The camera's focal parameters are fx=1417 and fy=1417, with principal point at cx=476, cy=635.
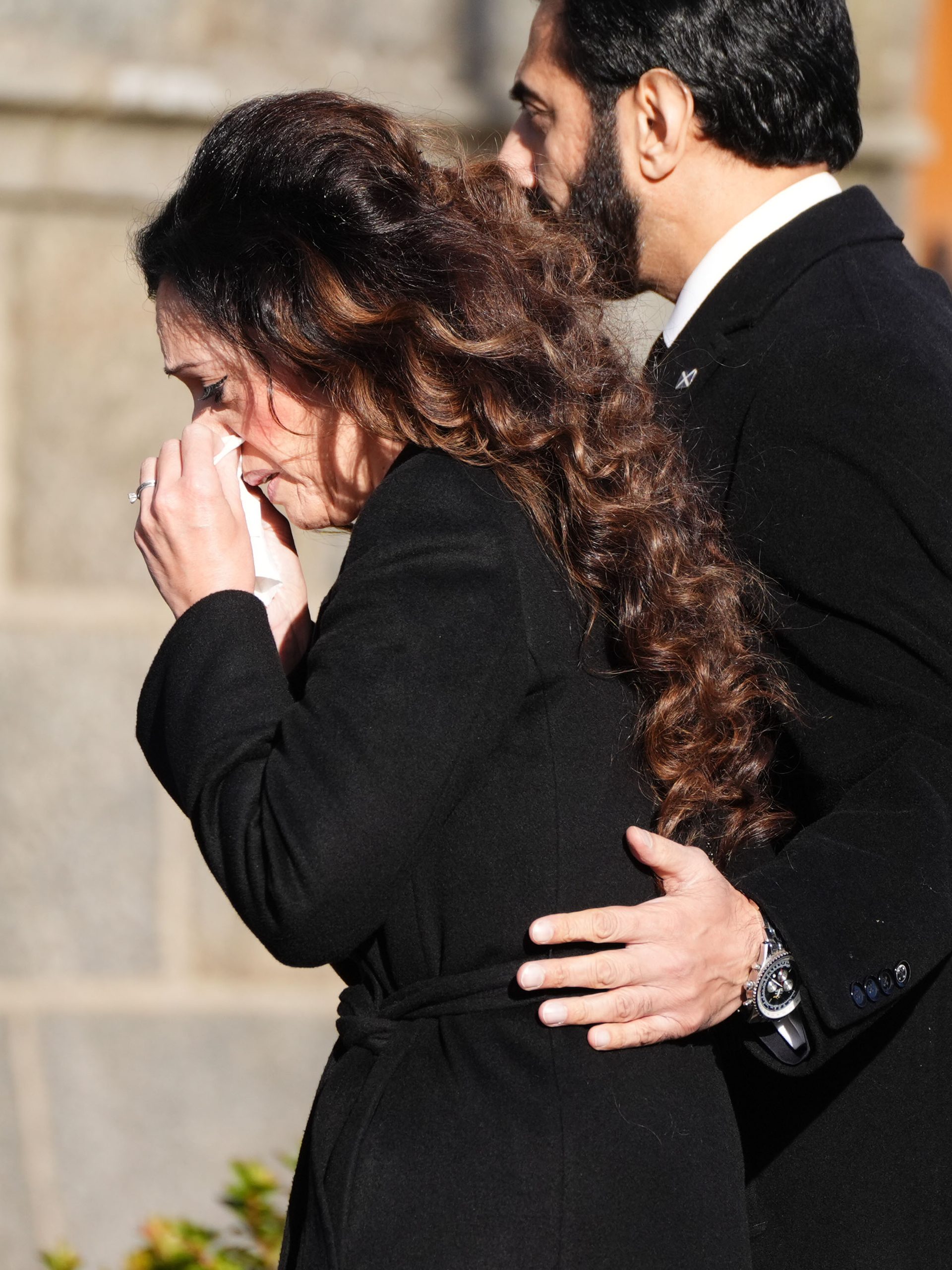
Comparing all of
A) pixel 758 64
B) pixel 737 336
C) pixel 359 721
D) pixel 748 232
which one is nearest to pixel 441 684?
pixel 359 721

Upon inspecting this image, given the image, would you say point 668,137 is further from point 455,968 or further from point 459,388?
point 455,968

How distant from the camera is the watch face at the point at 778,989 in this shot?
157 cm

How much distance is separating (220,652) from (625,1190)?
2.19 feet

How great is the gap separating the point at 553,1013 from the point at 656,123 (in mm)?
1421

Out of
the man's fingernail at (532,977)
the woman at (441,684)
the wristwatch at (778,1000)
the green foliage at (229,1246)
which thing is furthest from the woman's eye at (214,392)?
the green foliage at (229,1246)

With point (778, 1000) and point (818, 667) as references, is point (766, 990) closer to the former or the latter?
point (778, 1000)

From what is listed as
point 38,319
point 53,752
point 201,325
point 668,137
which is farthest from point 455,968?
point 38,319

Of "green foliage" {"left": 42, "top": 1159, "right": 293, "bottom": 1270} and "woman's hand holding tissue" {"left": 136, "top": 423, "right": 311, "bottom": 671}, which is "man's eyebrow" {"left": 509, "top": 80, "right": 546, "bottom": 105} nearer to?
"woman's hand holding tissue" {"left": 136, "top": 423, "right": 311, "bottom": 671}

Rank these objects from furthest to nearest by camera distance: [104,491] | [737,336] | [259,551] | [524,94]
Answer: [104,491] → [524,94] → [737,336] → [259,551]

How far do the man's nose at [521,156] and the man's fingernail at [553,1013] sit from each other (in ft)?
4.52

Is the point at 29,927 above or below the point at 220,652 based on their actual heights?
below

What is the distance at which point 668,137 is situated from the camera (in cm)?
217

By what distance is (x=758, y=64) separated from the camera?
2.12 metres

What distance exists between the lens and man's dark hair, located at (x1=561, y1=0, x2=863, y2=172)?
2119 mm
